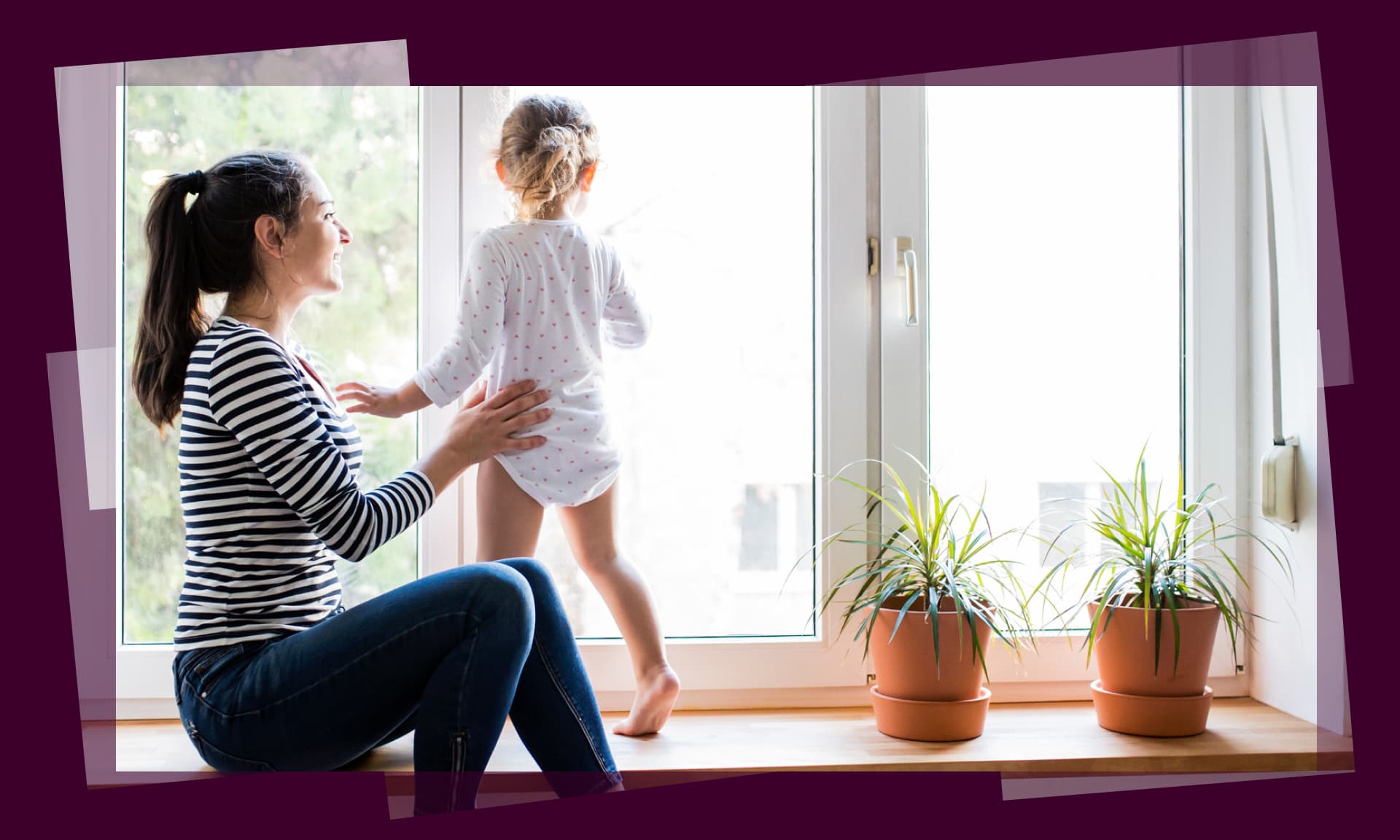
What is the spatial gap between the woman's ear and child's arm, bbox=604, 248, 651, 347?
0.55 meters

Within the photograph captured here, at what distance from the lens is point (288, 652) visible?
1432mm

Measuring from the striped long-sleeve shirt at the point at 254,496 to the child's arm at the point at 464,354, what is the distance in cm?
28

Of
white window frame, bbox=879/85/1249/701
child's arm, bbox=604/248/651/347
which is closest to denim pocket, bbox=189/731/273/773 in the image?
child's arm, bbox=604/248/651/347

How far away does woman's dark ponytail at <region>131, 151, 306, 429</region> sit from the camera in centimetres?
154

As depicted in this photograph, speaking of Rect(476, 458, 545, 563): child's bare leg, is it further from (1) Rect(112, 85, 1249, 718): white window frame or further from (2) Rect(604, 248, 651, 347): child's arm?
(2) Rect(604, 248, 651, 347): child's arm

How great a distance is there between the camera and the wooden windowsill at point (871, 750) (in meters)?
1.69

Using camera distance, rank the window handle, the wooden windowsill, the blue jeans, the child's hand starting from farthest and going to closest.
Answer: the window handle < the child's hand < the wooden windowsill < the blue jeans

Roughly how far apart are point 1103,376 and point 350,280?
145 cm

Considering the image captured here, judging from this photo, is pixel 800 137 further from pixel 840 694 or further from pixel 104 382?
pixel 104 382

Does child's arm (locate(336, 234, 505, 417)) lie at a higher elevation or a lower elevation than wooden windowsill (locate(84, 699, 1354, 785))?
higher

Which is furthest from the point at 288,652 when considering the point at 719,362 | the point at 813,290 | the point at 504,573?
the point at 813,290

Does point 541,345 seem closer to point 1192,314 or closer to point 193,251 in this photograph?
point 193,251

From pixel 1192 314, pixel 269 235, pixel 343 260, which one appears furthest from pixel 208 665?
pixel 1192 314

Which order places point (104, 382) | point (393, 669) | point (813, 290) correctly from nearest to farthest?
point (393, 669), point (104, 382), point (813, 290)
